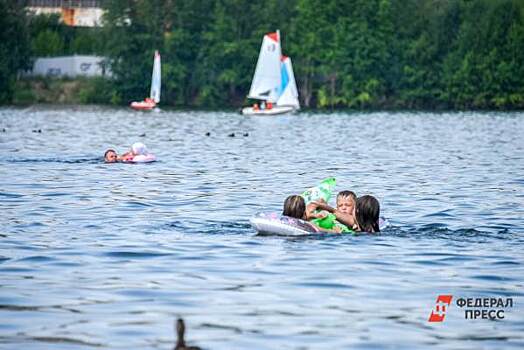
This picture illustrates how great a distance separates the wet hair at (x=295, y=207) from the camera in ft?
75.2

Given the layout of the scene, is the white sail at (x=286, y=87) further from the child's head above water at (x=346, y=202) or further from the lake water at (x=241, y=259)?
the child's head above water at (x=346, y=202)

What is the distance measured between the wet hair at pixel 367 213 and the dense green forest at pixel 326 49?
11000 cm

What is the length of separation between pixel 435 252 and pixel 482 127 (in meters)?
62.8

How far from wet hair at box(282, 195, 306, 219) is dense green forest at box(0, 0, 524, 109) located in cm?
10977

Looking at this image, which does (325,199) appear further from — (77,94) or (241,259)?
(77,94)

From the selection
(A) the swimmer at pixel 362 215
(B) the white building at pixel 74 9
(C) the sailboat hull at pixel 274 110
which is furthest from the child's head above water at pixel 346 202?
(B) the white building at pixel 74 9

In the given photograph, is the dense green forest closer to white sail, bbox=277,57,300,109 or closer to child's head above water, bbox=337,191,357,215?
white sail, bbox=277,57,300,109

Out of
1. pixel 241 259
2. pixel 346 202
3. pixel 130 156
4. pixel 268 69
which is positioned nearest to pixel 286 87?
pixel 268 69

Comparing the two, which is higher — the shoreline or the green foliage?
the green foliage

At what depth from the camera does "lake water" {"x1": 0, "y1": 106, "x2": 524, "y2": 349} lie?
1454cm

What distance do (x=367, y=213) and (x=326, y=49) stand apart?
120 metres

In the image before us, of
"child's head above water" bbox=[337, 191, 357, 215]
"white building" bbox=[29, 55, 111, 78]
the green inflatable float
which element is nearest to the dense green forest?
"white building" bbox=[29, 55, 111, 78]

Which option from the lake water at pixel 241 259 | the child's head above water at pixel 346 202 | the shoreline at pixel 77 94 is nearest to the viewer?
the lake water at pixel 241 259

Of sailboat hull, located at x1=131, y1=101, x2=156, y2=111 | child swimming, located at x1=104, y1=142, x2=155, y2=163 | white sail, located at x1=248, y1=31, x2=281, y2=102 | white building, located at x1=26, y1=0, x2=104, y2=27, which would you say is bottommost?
sailboat hull, located at x1=131, y1=101, x2=156, y2=111
